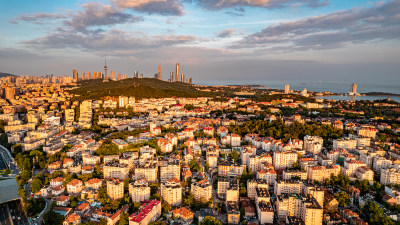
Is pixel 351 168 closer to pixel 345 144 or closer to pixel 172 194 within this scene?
pixel 345 144

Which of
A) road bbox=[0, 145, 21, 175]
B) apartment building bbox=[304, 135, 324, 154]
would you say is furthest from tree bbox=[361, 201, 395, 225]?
road bbox=[0, 145, 21, 175]

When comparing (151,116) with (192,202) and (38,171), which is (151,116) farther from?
(192,202)

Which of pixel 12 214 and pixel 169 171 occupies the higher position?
pixel 169 171

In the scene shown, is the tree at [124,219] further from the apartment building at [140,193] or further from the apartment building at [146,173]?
the apartment building at [146,173]

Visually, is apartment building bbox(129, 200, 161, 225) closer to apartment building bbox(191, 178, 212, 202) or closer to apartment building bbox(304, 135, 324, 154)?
apartment building bbox(191, 178, 212, 202)

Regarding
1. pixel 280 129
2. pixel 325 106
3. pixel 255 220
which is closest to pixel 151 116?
pixel 280 129

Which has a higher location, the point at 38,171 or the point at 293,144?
the point at 293,144

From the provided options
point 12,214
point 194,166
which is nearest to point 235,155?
point 194,166

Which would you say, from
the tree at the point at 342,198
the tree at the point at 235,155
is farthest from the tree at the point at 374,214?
the tree at the point at 235,155

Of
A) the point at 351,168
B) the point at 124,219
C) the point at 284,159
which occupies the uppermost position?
the point at 284,159

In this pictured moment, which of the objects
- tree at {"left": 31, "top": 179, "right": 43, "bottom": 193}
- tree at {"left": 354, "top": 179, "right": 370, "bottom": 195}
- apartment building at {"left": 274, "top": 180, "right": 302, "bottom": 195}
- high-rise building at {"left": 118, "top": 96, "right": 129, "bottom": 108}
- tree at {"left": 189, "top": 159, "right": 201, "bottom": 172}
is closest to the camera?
apartment building at {"left": 274, "top": 180, "right": 302, "bottom": 195}

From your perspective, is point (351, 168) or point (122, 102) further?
point (122, 102)
